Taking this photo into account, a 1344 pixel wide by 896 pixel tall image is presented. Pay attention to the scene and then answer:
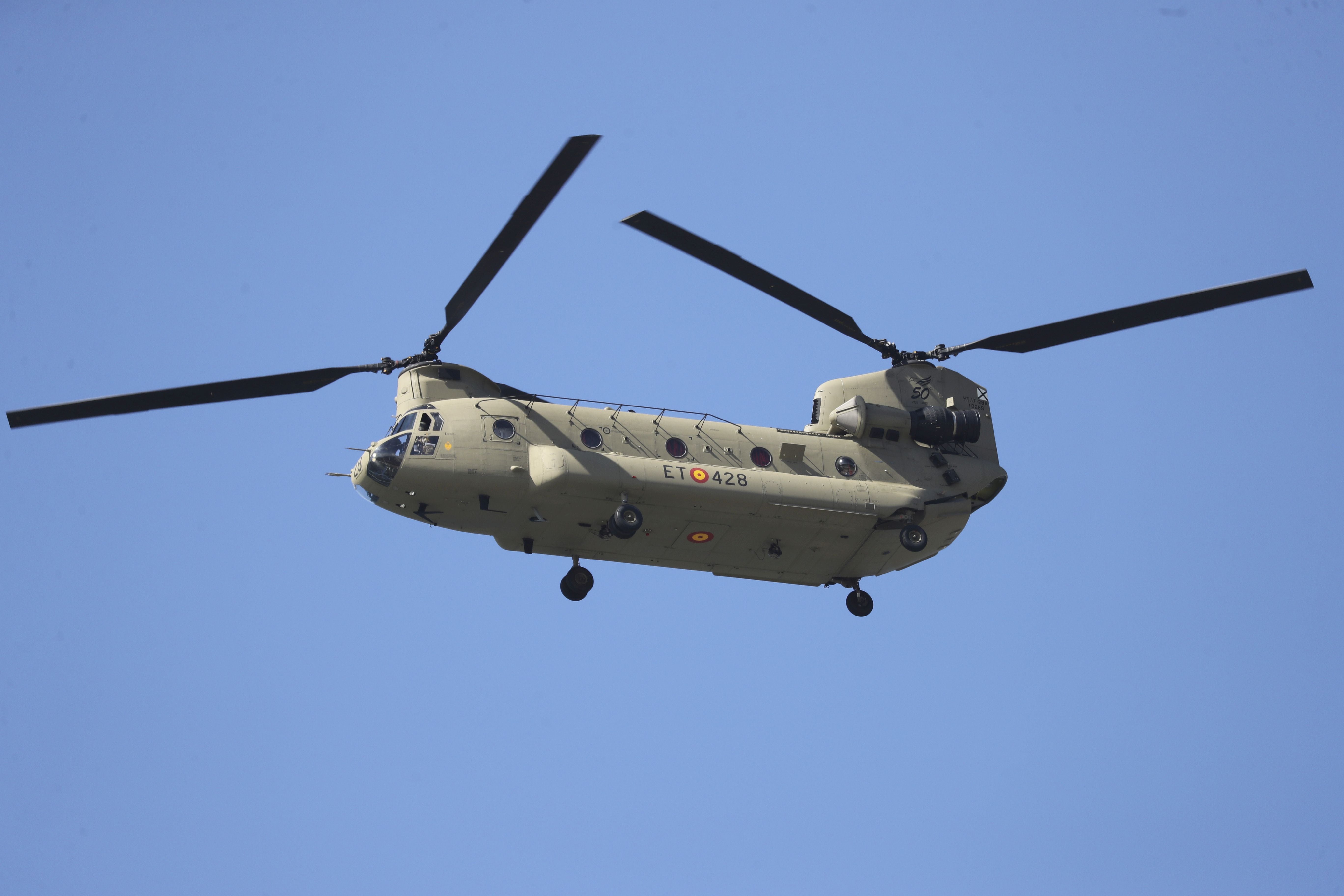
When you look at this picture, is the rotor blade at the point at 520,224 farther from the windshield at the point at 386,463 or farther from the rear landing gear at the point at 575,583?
the rear landing gear at the point at 575,583

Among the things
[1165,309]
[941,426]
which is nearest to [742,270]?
[941,426]

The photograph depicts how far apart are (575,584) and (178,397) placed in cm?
847

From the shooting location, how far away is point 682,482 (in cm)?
2753

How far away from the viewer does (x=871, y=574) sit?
3073 centimetres

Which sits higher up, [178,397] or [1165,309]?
[1165,309]

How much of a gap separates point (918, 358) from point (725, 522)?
667 centimetres

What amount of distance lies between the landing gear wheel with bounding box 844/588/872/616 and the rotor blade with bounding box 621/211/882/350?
5.60 meters

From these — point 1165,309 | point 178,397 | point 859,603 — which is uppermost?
point 1165,309

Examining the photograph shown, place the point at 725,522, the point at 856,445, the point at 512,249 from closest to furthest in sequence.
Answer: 1. the point at 512,249
2. the point at 725,522
3. the point at 856,445

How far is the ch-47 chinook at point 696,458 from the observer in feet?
87.8

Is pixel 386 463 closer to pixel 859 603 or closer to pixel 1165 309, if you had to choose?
pixel 859 603

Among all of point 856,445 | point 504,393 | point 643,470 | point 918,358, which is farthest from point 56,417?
point 918,358

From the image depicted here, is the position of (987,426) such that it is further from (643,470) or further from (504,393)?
(504,393)

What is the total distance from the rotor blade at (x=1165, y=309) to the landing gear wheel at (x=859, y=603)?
6.49 meters
